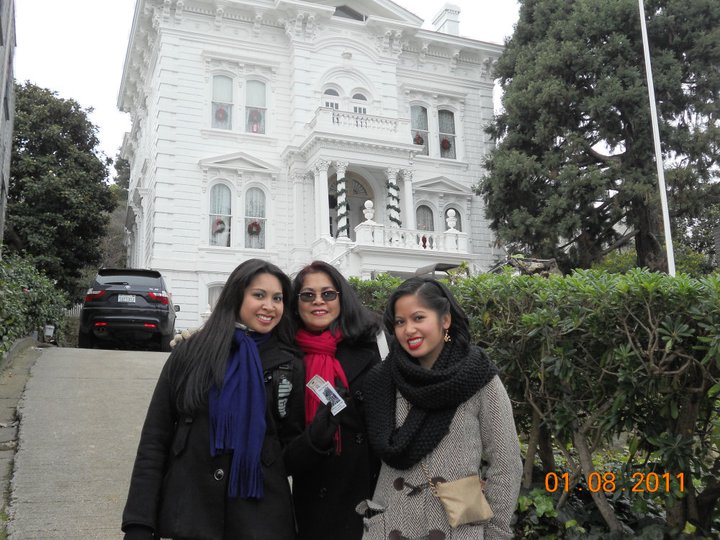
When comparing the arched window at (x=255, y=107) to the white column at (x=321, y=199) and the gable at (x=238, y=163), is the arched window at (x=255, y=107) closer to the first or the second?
the gable at (x=238, y=163)

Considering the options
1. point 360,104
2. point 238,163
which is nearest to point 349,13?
point 360,104

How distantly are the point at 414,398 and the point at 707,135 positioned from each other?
19.4m

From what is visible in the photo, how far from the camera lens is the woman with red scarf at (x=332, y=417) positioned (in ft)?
9.02

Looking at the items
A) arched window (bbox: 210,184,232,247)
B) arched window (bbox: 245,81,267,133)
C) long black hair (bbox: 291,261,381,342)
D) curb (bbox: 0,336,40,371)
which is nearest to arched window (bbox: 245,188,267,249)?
arched window (bbox: 210,184,232,247)

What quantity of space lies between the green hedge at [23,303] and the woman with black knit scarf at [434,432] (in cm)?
780

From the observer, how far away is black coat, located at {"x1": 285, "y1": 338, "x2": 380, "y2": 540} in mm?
2855

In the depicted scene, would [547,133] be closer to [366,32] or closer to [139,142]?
[366,32]

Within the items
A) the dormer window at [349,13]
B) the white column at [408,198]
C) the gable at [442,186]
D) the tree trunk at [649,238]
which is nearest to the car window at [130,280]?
the white column at [408,198]

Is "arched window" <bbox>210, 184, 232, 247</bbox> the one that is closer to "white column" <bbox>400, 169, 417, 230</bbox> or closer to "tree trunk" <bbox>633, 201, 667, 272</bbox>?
"white column" <bbox>400, 169, 417, 230</bbox>

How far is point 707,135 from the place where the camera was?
61.9 ft

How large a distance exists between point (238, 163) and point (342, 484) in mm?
20303

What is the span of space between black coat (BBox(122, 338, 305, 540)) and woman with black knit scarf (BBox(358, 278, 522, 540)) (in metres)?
0.39

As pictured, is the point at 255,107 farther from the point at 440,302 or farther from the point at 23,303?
the point at 440,302

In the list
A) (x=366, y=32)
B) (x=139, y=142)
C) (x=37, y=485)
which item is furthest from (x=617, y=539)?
(x=139, y=142)
